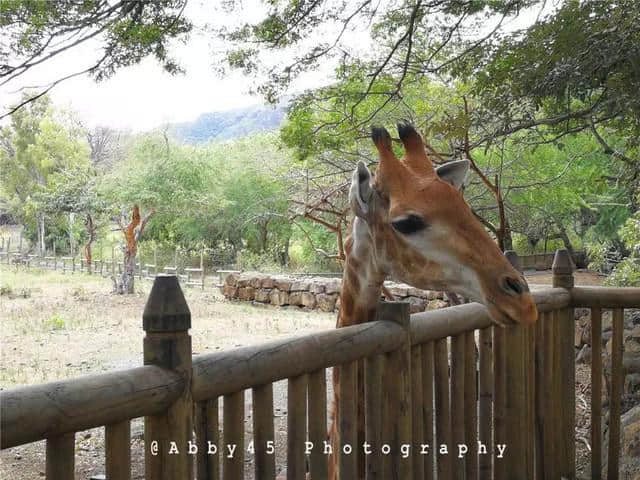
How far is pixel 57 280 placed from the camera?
1836 centimetres

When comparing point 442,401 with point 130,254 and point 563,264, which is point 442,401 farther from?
point 130,254

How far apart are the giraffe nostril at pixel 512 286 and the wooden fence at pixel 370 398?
13.1 inches

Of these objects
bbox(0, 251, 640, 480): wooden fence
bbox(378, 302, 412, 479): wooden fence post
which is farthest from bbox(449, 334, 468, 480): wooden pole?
bbox(378, 302, 412, 479): wooden fence post

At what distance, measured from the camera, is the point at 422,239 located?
5.07 feet

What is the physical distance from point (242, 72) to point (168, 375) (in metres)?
4.52

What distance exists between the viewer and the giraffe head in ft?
4.78

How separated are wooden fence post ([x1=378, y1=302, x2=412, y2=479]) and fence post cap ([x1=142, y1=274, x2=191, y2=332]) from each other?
72cm

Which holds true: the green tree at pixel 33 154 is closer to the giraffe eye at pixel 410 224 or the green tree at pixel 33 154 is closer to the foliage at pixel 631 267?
the foliage at pixel 631 267

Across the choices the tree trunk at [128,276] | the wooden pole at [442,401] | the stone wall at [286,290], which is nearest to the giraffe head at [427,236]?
the wooden pole at [442,401]

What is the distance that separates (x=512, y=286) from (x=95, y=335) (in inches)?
348

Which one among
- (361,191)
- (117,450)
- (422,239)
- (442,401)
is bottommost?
(442,401)

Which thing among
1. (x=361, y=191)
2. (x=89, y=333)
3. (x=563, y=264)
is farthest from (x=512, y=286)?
(x=89, y=333)

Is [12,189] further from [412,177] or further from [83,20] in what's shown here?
[412,177]

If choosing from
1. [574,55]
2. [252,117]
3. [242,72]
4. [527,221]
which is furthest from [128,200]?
[252,117]
